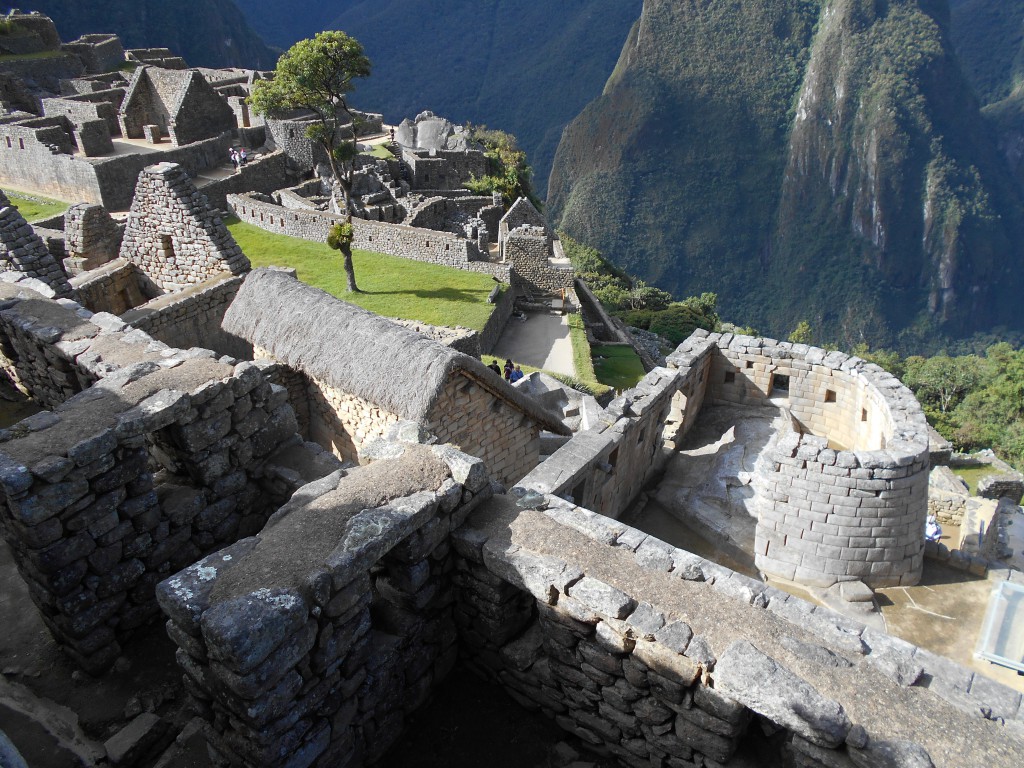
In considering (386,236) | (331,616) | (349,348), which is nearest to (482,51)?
(386,236)

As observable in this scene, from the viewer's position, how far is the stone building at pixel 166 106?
34.8 m

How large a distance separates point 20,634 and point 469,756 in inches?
147

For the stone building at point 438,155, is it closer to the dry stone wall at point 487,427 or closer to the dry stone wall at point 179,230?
the dry stone wall at point 179,230

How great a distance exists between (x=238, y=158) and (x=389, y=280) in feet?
47.5

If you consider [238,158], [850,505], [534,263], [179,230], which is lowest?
[534,263]

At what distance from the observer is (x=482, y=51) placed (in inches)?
7116

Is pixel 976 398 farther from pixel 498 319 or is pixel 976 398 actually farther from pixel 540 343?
→ pixel 498 319

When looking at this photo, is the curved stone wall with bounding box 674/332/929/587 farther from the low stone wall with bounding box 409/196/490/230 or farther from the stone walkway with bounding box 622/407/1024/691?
the low stone wall with bounding box 409/196/490/230

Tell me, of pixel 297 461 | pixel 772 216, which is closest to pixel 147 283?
pixel 297 461

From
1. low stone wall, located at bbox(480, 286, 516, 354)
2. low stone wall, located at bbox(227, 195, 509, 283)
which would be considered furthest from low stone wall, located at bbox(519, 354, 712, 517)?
low stone wall, located at bbox(227, 195, 509, 283)

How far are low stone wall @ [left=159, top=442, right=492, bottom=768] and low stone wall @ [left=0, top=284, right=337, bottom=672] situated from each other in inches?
53.7

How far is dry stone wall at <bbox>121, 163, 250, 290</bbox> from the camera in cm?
1075

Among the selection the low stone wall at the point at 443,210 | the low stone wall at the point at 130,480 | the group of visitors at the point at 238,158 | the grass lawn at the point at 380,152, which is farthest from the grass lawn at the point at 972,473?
the group of visitors at the point at 238,158

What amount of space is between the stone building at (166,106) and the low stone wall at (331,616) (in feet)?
118
